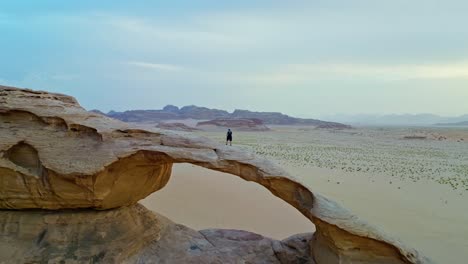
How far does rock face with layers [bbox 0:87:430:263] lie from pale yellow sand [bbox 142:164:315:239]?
161 inches

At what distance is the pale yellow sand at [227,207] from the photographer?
400 inches

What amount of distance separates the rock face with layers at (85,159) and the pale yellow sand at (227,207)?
4.10 metres

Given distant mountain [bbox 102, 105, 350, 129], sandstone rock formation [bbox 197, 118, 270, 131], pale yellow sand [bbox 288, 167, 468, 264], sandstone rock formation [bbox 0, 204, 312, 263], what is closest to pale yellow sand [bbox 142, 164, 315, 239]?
pale yellow sand [bbox 288, 167, 468, 264]

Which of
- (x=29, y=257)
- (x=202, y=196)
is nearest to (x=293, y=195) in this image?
(x=29, y=257)

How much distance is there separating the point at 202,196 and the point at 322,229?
8298 mm

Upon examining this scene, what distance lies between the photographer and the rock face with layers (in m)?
5.71

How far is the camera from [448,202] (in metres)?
12.8

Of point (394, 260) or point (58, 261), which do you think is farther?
point (58, 261)

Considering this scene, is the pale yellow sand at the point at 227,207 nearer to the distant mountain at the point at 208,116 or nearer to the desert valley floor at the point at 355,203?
the desert valley floor at the point at 355,203

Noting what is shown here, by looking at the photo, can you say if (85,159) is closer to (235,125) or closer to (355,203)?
(355,203)

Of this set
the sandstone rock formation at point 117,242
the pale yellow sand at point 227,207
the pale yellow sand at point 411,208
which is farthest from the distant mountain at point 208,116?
the sandstone rock formation at point 117,242

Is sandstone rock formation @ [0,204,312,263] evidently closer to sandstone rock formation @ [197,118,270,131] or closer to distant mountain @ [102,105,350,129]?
sandstone rock formation @ [197,118,270,131]

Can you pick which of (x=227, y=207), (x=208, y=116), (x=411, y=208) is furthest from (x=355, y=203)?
(x=208, y=116)

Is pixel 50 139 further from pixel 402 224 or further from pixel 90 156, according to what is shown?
pixel 402 224
